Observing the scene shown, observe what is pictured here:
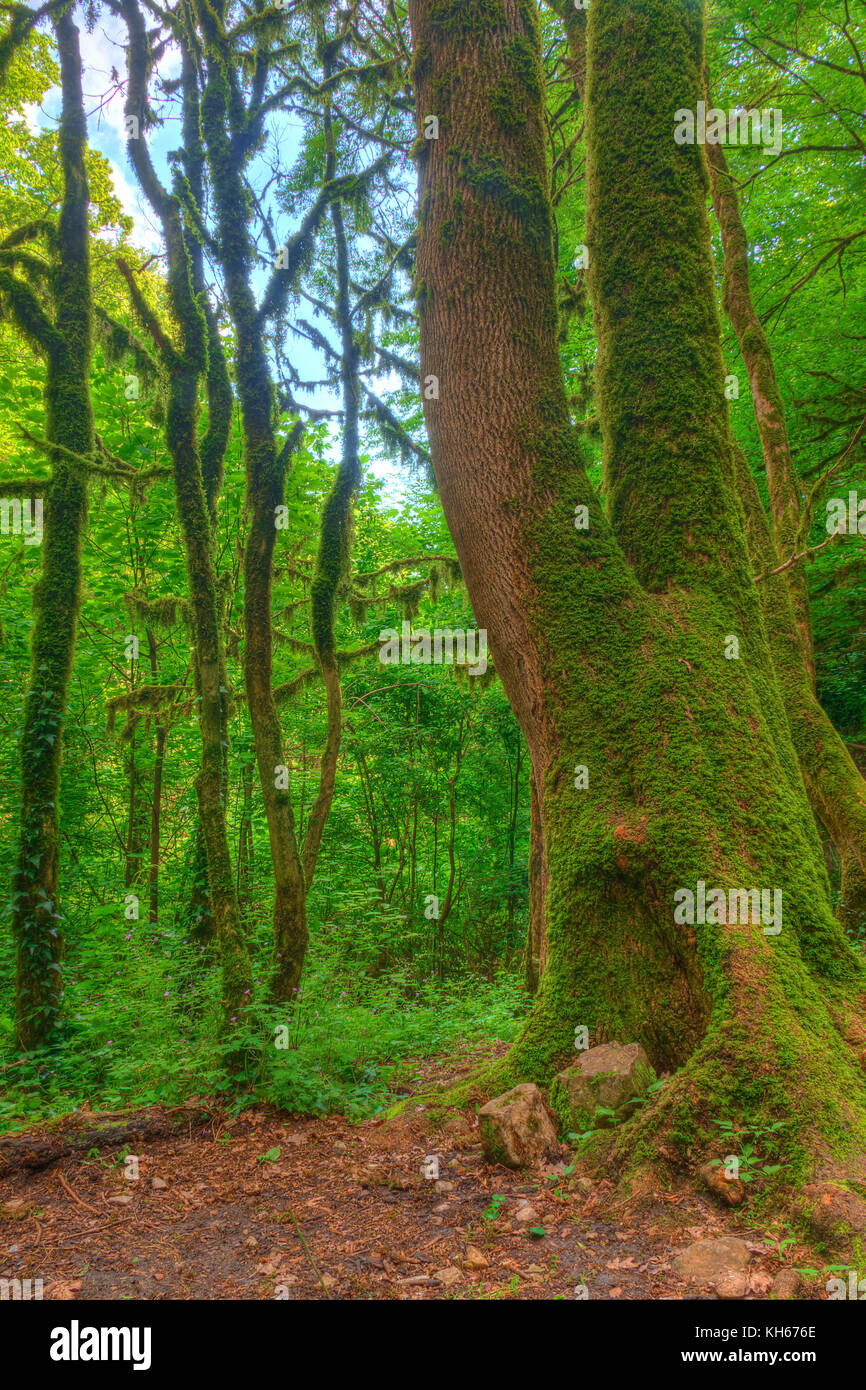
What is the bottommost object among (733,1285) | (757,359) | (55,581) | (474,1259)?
(474,1259)

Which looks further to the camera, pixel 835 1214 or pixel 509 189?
pixel 509 189

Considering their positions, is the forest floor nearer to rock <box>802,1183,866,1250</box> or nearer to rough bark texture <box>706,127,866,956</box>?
rock <box>802,1183,866,1250</box>

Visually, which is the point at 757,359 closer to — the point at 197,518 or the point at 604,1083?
the point at 197,518

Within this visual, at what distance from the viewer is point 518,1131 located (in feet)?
10.2

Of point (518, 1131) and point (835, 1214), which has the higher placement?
point (835, 1214)

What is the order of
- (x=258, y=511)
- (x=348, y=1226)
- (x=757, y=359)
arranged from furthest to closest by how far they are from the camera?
(x=757, y=359), (x=258, y=511), (x=348, y=1226)

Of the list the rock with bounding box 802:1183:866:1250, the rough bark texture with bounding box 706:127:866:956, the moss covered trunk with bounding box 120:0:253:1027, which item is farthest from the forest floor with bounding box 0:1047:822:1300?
the rough bark texture with bounding box 706:127:866:956

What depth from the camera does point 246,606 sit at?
6207 mm

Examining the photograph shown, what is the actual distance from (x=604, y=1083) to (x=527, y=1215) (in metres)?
0.59

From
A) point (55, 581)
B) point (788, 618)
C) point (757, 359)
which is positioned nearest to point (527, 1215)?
point (788, 618)

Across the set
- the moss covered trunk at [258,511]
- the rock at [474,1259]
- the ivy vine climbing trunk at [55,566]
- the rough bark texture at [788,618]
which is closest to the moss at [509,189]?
the moss covered trunk at [258,511]

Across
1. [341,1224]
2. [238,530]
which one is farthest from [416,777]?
[341,1224]
